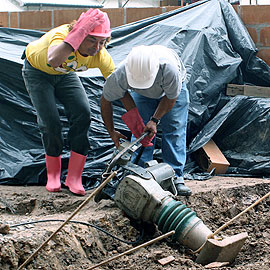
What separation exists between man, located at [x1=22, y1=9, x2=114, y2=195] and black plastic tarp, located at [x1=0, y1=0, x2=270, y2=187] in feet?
1.10

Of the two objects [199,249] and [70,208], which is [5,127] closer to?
[70,208]

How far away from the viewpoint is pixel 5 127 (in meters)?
4.35

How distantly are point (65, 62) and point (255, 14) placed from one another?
8.42ft

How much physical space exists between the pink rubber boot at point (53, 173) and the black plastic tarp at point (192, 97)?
276 millimetres

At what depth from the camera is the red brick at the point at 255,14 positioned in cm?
514

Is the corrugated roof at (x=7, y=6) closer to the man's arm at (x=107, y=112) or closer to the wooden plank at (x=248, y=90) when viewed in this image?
the wooden plank at (x=248, y=90)

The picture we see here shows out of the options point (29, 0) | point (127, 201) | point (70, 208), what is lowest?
point (70, 208)

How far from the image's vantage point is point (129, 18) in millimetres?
5504

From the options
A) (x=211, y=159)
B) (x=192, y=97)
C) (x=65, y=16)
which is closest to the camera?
(x=211, y=159)

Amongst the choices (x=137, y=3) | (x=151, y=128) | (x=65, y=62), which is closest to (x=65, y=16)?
(x=65, y=62)

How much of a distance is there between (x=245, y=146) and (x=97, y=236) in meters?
2.19

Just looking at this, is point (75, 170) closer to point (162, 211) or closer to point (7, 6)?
point (162, 211)

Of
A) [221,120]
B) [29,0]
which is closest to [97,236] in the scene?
[221,120]

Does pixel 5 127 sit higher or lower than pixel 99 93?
lower
